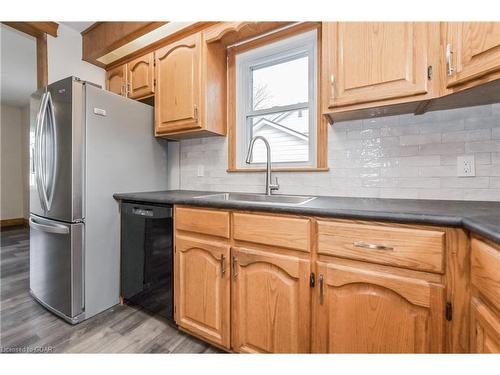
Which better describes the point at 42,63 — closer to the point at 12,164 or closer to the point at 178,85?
the point at 178,85

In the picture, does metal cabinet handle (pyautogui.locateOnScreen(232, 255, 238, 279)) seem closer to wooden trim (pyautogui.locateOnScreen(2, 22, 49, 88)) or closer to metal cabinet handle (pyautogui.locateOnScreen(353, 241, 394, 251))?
metal cabinet handle (pyautogui.locateOnScreen(353, 241, 394, 251))

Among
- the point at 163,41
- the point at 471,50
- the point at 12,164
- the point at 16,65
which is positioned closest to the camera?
the point at 471,50

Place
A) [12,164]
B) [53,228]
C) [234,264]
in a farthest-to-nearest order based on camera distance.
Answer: [12,164]
[53,228]
[234,264]

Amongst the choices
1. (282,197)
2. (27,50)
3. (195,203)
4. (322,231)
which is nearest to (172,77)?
(195,203)

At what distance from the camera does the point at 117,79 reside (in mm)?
2334

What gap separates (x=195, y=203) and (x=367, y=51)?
124 centimetres

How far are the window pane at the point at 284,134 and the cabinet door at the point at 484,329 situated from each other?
1227 mm

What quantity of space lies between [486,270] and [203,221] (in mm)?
1182

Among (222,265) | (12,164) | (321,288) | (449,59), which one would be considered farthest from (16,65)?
(449,59)

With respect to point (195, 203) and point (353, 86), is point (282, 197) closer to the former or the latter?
point (195, 203)

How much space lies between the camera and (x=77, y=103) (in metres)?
1.55

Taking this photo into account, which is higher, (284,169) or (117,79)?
(117,79)

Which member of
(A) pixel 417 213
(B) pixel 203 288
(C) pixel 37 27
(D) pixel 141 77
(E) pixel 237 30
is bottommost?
(B) pixel 203 288

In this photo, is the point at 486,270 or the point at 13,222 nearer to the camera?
the point at 486,270
